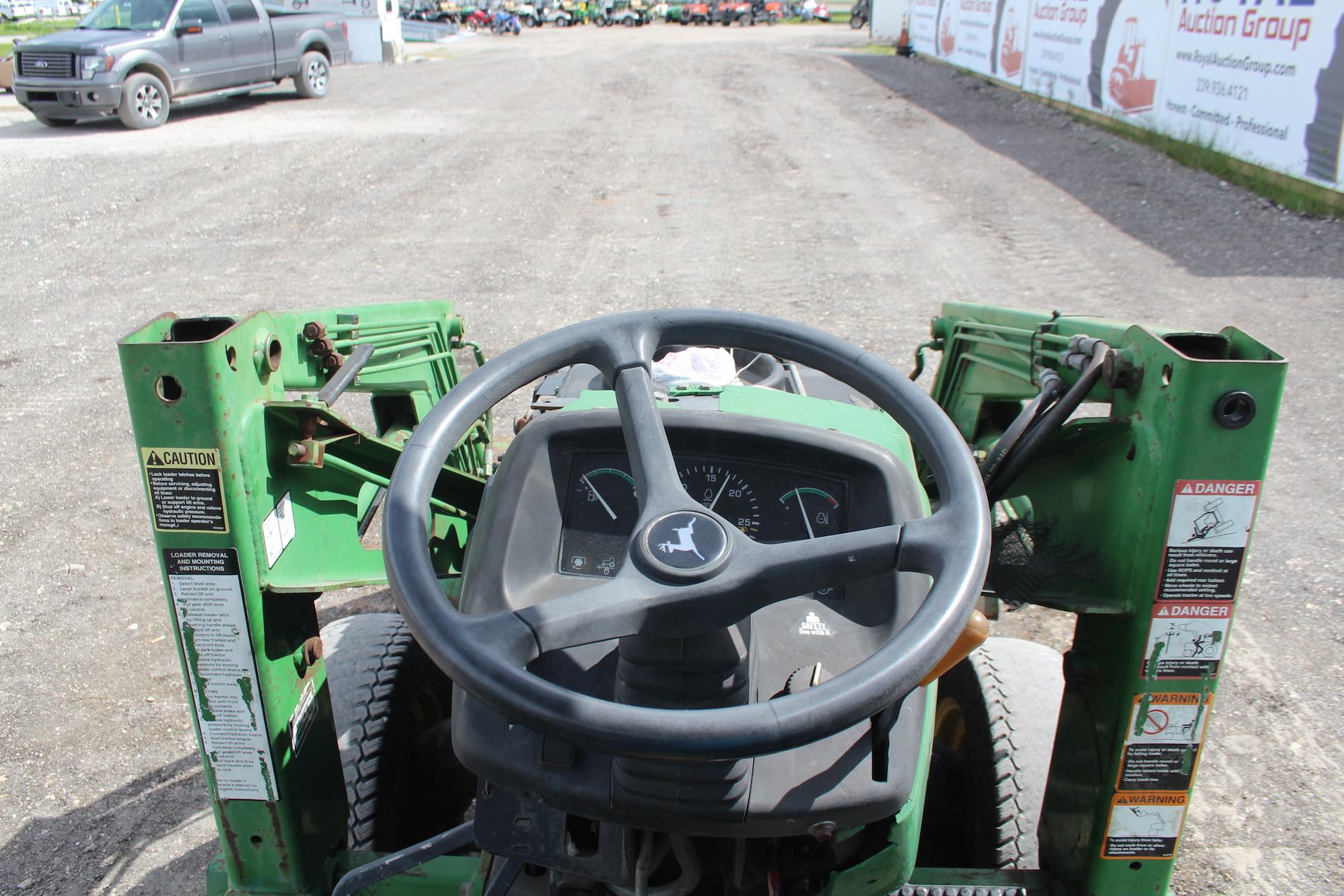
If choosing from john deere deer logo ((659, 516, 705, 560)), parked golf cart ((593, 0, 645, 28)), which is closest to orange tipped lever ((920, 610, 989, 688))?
john deere deer logo ((659, 516, 705, 560))

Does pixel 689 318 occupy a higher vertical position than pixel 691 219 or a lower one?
higher

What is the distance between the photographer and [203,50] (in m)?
14.2

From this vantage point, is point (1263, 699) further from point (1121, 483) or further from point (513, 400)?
point (513, 400)

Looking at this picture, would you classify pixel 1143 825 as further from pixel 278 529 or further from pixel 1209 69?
pixel 1209 69

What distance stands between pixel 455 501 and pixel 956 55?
21060 millimetres

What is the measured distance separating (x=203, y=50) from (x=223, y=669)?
1455 cm

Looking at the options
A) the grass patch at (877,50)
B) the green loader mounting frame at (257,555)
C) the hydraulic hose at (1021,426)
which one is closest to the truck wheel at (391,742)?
the green loader mounting frame at (257,555)

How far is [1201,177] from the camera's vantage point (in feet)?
34.9

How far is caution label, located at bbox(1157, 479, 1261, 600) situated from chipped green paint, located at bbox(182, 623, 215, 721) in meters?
1.62

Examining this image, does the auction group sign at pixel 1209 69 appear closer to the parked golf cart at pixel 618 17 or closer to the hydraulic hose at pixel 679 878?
the hydraulic hose at pixel 679 878

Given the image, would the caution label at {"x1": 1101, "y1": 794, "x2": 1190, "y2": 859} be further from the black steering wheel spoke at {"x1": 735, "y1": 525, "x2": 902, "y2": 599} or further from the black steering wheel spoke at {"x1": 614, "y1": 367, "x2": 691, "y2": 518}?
the black steering wheel spoke at {"x1": 614, "y1": 367, "x2": 691, "y2": 518}

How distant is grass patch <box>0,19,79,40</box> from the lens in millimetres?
28178

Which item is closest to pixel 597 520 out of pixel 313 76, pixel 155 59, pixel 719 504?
pixel 719 504

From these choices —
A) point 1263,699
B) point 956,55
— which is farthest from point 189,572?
point 956,55
